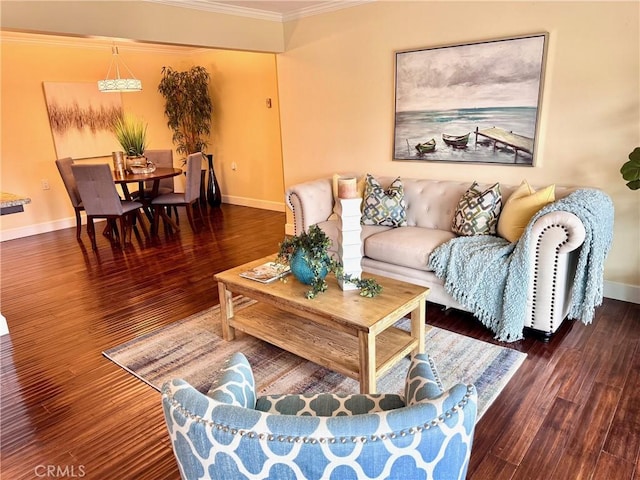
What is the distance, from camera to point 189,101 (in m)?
6.57

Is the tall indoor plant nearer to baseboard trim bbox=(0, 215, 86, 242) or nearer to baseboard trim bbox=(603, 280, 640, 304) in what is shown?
baseboard trim bbox=(0, 215, 86, 242)

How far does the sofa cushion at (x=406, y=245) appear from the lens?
301cm

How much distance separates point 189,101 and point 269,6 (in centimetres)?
277

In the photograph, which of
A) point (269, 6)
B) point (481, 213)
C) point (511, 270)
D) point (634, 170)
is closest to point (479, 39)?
point (481, 213)

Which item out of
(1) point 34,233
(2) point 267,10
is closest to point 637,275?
(2) point 267,10

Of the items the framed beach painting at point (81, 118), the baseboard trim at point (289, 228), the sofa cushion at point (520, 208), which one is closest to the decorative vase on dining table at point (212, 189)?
the framed beach painting at point (81, 118)

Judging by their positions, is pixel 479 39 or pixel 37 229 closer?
pixel 479 39

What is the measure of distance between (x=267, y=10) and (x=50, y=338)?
354 centimetres

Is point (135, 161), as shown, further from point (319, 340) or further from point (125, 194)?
point (319, 340)

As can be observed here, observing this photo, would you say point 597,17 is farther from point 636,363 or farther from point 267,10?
point 267,10

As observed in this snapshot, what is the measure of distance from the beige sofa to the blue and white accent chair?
6.26 ft

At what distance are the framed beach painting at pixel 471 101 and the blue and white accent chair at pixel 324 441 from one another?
9.78ft

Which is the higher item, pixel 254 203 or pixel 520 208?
pixel 520 208

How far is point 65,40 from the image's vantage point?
5.69m
